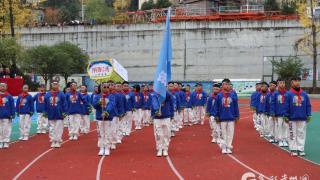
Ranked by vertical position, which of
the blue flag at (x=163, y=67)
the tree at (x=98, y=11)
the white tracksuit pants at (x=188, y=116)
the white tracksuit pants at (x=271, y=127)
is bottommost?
the white tracksuit pants at (x=188, y=116)

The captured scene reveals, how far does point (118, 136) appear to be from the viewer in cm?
1580

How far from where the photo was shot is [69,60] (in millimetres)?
39500

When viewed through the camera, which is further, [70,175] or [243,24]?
[243,24]

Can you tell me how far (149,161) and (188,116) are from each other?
10.6 m

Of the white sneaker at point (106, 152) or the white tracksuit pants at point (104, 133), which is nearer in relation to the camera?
the white sneaker at point (106, 152)

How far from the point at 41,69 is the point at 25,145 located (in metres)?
24.8

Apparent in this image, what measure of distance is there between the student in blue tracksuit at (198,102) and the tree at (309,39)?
22004mm

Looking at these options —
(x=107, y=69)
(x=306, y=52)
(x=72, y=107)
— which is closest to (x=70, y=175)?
(x=72, y=107)

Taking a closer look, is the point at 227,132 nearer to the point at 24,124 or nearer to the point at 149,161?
the point at 149,161

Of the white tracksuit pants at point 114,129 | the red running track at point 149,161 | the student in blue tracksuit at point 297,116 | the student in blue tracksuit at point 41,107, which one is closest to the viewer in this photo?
the red running track at point 149,161

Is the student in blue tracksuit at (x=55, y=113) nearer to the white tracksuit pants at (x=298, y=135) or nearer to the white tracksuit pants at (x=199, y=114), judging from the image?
the white tracksuit pants at (x=298, y=135)

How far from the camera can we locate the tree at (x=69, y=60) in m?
39.0

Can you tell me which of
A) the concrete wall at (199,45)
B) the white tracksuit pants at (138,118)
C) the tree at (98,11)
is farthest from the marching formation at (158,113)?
the tree at (98,11)

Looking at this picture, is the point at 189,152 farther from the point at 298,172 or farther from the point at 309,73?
the point at 309,73
